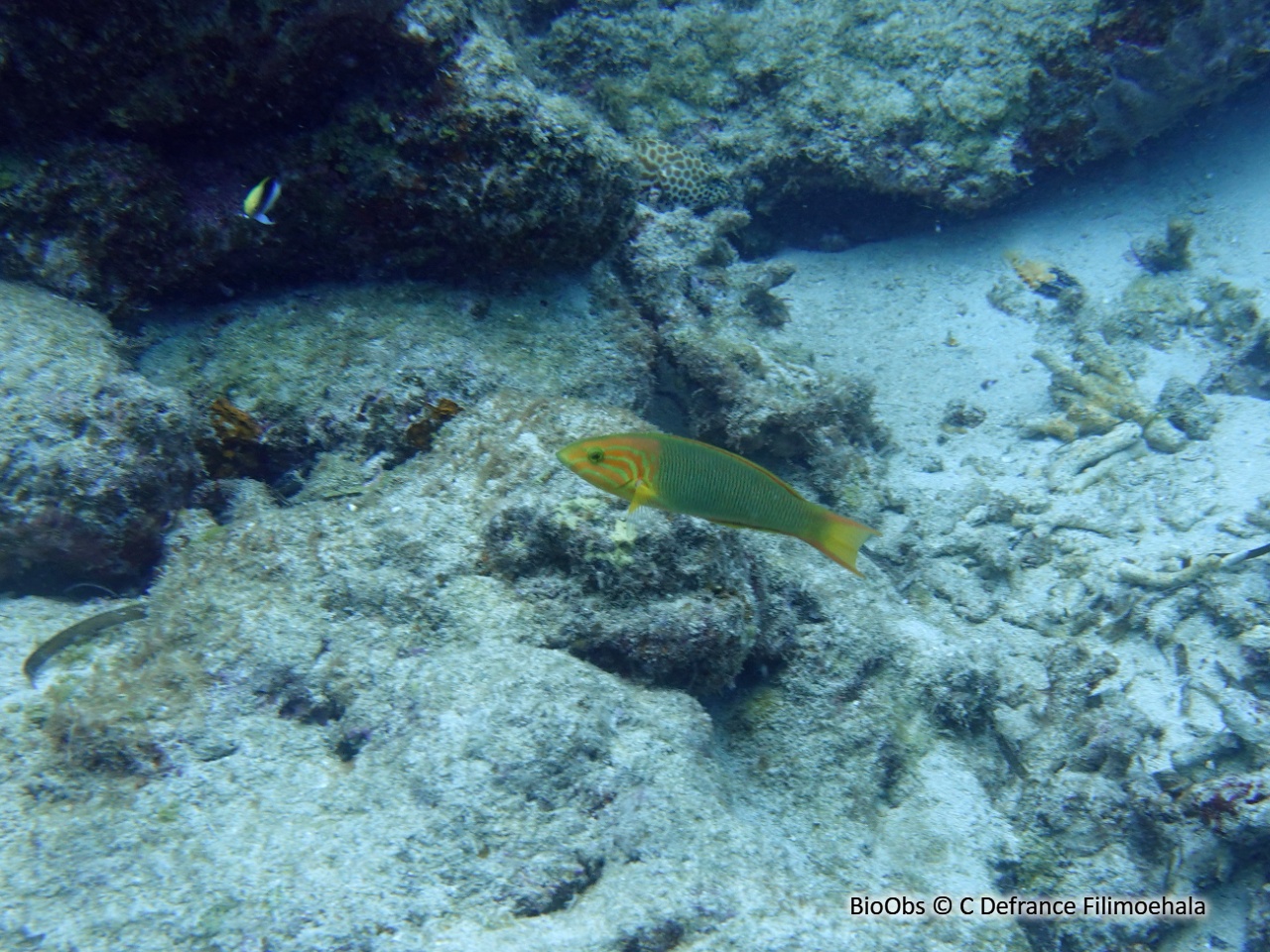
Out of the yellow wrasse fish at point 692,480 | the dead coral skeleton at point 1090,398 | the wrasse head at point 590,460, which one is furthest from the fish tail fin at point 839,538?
the dead coral skeleton at point 1090,398

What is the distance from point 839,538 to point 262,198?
3.59 m

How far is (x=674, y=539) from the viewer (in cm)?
299

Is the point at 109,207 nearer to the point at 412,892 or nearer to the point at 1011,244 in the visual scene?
the point at 412,892

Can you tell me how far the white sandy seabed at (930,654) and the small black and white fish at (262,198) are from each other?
1813 mm

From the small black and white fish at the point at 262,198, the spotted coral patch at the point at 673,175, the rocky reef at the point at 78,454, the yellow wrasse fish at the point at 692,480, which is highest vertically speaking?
the spotted coral patch at the point at 673,175

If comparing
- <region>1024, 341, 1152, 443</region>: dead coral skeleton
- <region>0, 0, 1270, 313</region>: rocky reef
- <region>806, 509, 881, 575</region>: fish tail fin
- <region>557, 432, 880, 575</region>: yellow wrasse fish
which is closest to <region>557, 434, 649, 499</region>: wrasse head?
<region>557, 432, 880, 575</region>: yellow wrasse fish

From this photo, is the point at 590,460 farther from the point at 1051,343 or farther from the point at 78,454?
the point at 1051,343

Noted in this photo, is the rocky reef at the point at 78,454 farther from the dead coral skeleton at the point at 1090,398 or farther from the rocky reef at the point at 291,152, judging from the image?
the dead coral skeleton at the point at 1090,398

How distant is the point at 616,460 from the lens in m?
2.12

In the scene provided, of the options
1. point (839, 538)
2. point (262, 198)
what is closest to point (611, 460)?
point (839, 538)

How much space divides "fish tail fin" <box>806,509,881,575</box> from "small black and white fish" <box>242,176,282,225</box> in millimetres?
3485

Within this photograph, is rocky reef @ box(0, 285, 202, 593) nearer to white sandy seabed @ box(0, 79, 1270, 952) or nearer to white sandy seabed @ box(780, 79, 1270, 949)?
white sandy seabed @ box(0, 79, 1270, 952)

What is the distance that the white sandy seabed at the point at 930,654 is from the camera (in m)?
2.37

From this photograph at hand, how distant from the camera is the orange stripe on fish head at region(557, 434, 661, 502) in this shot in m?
2.09
